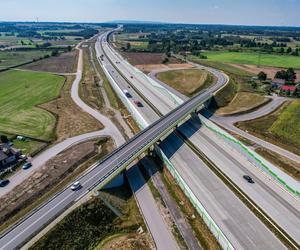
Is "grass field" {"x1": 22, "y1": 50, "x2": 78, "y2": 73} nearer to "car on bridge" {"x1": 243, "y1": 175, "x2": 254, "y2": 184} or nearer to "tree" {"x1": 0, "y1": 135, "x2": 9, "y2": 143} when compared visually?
"tree" {"x1": 0, "y1": 135, "x2": 9, "y2": 143}

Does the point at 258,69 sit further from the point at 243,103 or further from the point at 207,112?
the point at 207,112

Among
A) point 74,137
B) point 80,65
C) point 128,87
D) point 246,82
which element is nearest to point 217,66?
point 246,82

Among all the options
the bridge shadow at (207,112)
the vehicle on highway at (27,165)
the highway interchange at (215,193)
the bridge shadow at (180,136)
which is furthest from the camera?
the bridge shadow at (207,112)

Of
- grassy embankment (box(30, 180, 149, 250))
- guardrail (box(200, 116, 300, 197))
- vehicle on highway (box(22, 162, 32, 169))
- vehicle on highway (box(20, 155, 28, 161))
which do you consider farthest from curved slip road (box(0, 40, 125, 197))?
guardrail (box(200, 116, 300, 197))

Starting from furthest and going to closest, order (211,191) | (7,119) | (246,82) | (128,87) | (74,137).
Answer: (246,82), (128,87), (7,119), (74,137), (211,191)

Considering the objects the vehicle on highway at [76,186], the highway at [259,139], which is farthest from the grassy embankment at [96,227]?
the highway at [259,139]

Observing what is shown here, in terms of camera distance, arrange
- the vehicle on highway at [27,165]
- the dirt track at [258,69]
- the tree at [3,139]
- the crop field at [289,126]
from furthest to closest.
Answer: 1. the dirt track at [258,69]
2. the crop field at [289,126]
3. the tree at [3,139]
4. the vehicle on highway at [27,165]

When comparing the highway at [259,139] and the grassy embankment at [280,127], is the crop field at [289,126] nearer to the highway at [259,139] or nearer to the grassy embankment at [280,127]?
the grassy embankment at [280,127]

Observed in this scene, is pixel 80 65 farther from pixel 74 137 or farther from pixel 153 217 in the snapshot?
pixel 153 217
